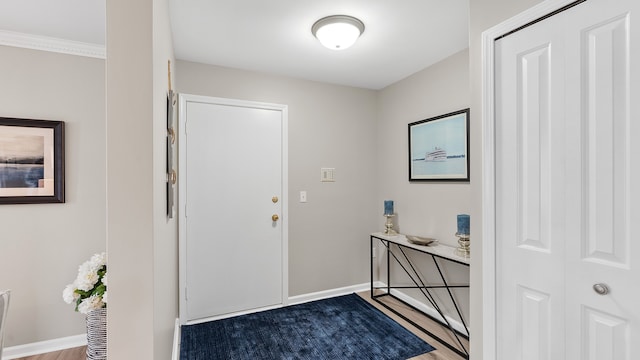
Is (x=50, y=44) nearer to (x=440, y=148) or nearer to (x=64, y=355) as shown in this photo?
(x=64, y=355)

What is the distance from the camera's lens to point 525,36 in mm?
1413

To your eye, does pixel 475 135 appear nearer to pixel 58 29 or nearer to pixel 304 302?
pixel 304 302

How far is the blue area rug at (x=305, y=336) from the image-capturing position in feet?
7.39

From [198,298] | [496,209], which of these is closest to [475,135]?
[496,209]

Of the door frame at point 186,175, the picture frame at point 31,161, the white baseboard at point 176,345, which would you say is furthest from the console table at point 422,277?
the picture frame at point 31,161

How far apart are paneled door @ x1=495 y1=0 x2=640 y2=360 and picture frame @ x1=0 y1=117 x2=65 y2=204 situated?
120 inches

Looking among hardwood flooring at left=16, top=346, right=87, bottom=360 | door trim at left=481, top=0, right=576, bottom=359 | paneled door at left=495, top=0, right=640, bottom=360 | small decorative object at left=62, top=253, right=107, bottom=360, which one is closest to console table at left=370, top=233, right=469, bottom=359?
door trim at left=481, top=0, right=576, bottom=359

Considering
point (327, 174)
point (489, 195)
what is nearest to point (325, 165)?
point (327, 174)

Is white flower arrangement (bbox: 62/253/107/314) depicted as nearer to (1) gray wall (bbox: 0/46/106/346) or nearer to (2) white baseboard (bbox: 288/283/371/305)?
(1) gray wall (bbox: 0/46/106/346)

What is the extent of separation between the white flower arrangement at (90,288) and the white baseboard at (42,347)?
1.18 metres

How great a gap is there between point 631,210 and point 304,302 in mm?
2701

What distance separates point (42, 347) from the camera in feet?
7.61

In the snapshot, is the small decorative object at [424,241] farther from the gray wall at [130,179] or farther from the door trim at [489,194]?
the gray wall at [130,179]

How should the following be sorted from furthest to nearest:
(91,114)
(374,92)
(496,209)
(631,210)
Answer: (374,92), (91,114), (496,209), (631,210)
